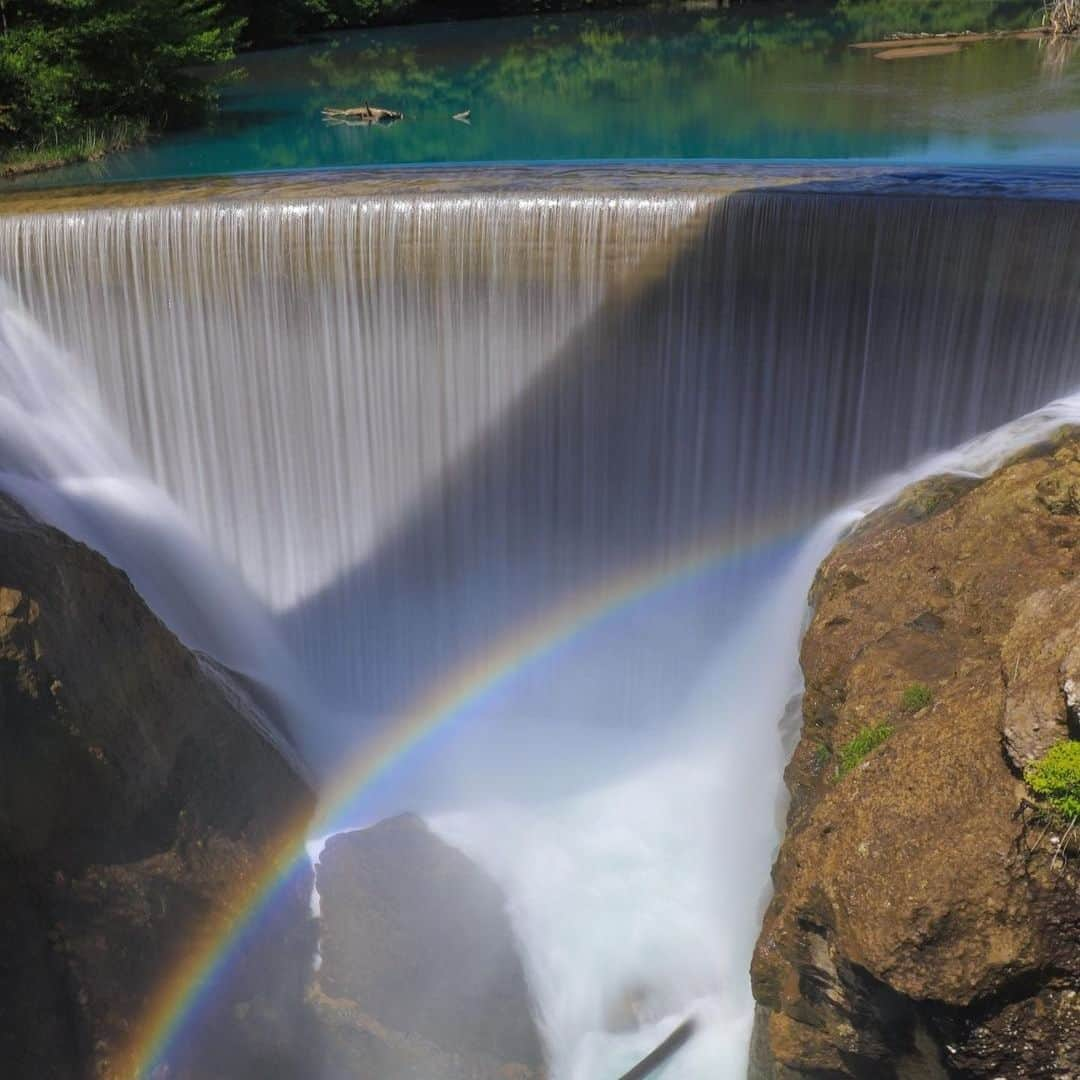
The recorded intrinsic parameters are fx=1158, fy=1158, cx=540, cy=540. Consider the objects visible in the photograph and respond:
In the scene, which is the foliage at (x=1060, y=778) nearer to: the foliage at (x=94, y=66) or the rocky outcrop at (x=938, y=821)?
the rocky outcrop at (x=938, y=821)

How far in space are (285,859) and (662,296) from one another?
15.9 feet

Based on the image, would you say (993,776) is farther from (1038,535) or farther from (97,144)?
(97,144)

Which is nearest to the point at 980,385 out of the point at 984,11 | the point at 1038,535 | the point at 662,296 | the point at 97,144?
the point at 662,296

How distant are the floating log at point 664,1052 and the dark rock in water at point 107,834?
6.08 ft

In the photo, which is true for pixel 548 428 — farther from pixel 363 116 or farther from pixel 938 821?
pixel 363 116

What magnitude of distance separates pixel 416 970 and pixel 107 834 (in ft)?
6.87

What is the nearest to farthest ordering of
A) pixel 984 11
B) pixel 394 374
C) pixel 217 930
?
1. pixel 217 930
2. pixel 394 374
3. pixel 984 11

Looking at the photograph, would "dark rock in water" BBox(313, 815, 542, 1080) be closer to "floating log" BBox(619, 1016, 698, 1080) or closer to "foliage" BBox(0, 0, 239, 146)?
"floating log" BBox(619, 1016, 698, 1080)

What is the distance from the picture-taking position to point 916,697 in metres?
→ 5.05

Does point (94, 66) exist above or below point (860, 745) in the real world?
above

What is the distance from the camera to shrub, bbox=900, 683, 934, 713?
5.01 metres

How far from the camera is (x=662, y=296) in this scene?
875 cm

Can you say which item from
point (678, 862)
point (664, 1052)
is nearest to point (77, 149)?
point (678, 862)

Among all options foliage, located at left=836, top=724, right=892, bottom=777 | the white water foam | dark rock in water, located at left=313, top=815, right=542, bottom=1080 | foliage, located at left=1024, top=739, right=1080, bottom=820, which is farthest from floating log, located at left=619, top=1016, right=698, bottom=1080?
foliage, located at left=1024, top=739, right=1080, bottom=820
